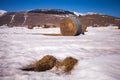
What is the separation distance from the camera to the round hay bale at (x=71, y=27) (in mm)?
12445

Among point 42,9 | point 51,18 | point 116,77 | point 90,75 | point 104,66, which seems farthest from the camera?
point 42,9

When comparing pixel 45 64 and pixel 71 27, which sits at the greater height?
pixel 71 27

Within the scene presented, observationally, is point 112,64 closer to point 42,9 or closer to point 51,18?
point 51,18

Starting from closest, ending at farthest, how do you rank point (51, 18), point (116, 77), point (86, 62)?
point (116, 77) → point (86, 62) → point (51, 18)

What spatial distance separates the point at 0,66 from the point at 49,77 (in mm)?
1334

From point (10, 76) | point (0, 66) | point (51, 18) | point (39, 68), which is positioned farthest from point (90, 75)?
point (51, 18)

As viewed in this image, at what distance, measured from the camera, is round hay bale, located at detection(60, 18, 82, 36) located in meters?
12.4

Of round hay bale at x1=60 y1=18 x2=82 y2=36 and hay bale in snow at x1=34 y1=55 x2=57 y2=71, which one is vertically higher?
round hay bale at x1=60 y1=18 x2=82 y2=36

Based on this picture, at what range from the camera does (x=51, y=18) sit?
51938mm

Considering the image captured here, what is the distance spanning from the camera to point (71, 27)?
12695mm

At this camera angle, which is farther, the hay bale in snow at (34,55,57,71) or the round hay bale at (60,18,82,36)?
the round hay bale at (60,18,82,36)

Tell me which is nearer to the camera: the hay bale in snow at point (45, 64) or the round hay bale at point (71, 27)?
the hay bale in snow at point (45, 64)

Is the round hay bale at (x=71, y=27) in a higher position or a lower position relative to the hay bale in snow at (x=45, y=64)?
higher

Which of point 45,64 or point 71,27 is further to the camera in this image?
point 71,27
